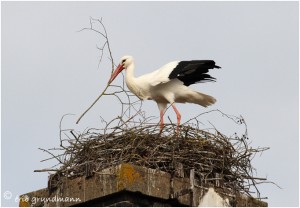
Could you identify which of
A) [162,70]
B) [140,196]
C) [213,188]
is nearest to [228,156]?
[213,188]

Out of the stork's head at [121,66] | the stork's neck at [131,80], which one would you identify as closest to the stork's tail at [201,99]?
the stork's neck at [131,80]

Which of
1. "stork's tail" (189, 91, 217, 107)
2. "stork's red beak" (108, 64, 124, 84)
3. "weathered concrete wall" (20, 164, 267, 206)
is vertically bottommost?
"weathered concrete wall" (20, 164, 267, 206)

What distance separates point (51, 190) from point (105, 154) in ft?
1.86

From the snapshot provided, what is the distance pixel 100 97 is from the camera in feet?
23.7

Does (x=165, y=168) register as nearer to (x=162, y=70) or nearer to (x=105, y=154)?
(x=105, y=154)

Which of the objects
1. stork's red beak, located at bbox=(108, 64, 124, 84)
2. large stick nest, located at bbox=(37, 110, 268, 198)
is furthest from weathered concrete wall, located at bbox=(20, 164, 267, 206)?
stork's red beak, located at bbox=(108, 64, 124, 84)

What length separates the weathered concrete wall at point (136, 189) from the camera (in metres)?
4.90

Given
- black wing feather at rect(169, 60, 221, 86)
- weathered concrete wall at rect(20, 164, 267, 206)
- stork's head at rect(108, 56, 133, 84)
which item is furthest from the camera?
stork's head at rect(108, 56, 133, 84)

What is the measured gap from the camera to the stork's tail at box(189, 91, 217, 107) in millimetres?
8078

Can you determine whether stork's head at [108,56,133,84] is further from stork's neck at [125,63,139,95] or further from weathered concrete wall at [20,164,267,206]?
weathered concrete wall at [20,164,267,206]

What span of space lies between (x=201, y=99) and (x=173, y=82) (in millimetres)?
399

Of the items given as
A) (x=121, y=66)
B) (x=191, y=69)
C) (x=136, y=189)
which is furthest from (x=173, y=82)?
(x=136, y=189)

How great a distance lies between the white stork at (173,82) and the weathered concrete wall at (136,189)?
257cm

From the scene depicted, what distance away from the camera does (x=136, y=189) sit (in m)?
4.85
